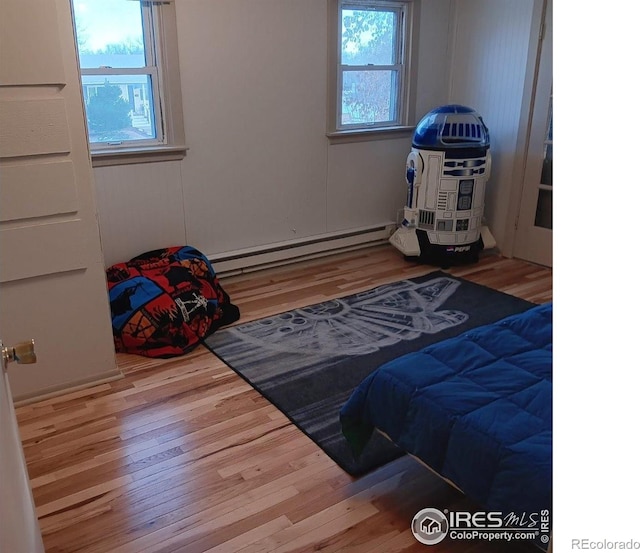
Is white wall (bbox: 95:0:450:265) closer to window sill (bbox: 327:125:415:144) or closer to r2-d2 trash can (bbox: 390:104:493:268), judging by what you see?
window sill (bbox: 327:125:415:144)

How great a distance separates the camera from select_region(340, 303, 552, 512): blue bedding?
1.63 metres

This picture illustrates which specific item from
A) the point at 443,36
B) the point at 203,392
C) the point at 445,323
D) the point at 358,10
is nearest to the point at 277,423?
the point at 203,392

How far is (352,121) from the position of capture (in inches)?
175

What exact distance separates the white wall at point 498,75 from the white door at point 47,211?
306cm

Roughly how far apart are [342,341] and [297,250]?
4.08 feet

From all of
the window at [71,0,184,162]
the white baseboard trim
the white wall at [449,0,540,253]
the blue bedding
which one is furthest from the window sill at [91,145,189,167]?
the white wall at [449,0,540,253]

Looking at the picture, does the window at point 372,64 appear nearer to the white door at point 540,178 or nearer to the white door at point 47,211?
the white door at point 540,178

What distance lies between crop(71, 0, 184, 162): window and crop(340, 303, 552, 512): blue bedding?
7.38 feet

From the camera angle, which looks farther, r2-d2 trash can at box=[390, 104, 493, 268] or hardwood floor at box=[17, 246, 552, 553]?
r2-d2 trash can at box=[390, 104, 493, 268]

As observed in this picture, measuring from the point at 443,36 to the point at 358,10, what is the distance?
0.79 meters

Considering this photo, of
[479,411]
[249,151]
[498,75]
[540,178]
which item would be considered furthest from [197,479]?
[498,75]

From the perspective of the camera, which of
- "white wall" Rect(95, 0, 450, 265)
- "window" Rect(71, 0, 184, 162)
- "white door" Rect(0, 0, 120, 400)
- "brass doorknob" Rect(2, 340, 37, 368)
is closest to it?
"brass doorknob" Rect(2, 340, 37, 368)

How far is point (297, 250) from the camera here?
4.32 m

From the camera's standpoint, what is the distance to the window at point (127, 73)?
3279 millimetres
